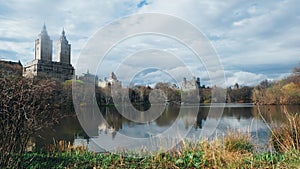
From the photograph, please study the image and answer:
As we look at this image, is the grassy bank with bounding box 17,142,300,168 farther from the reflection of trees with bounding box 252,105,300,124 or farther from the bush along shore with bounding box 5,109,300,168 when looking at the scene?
the reflection of trees with bounding box 252,105,300,124

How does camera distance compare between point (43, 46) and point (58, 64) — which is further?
point (43, 46)

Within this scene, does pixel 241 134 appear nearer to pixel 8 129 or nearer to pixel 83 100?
pixel 8 129

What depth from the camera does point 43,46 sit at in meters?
65.9

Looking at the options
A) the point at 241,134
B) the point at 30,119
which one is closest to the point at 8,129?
the point at 30,119

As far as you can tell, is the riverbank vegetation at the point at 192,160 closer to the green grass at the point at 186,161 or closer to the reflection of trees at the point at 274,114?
the green grass at the point at 186,161

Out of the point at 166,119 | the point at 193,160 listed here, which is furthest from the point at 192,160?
the point at 166,119

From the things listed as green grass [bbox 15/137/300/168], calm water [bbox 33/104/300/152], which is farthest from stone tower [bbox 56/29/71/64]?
green grass [bbox 15/137/300/168]

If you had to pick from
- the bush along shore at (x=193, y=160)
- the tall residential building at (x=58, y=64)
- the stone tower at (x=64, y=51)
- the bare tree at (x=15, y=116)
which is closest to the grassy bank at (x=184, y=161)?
the bush along shore at (x=193, y=160)

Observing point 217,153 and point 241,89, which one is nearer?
point 217,153

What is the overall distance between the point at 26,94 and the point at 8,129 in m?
0.50

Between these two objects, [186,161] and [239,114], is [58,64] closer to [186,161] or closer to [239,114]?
[239,114]

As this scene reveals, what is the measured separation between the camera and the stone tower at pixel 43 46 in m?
63.9

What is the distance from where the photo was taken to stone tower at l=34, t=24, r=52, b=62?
→ 63875 millimetres

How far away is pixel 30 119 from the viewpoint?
316cm
